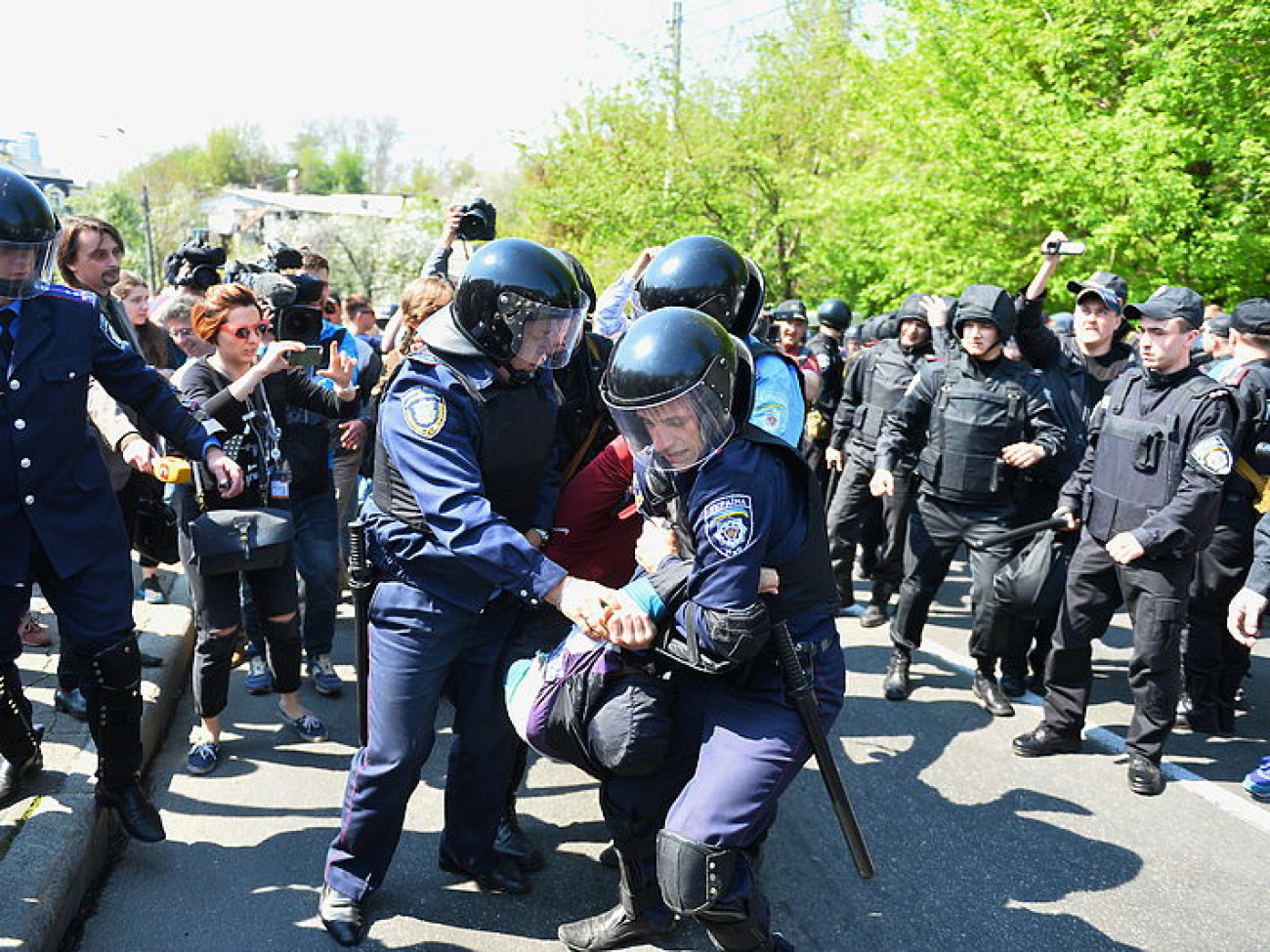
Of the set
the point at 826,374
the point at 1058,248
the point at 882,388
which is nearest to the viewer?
the point at 1058,248

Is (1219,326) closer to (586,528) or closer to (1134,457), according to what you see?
(1134,457)

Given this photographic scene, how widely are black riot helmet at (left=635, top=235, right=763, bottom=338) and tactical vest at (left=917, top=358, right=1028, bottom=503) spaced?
213 centimetres

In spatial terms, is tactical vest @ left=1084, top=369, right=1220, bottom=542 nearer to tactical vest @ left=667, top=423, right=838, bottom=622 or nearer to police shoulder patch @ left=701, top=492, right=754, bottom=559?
tactical vest @ left=667, top=423, right=838, bottom=622

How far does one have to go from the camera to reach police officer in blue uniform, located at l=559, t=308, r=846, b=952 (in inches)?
98.0

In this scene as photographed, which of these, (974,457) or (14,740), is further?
(974,457)

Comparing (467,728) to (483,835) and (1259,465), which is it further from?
(1259,465)

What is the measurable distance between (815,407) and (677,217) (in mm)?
10402

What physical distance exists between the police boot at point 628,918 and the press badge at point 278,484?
219 centimetres

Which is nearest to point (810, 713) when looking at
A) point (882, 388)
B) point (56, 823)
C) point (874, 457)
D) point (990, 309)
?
point (56, 823)

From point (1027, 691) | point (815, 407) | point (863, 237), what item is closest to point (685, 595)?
point (1027, 691)

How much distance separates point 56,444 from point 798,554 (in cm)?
231

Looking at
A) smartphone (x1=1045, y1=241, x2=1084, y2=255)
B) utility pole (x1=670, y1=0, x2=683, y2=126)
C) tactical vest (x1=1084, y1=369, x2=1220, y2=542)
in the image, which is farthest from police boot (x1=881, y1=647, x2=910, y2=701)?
utility pole (x1=670, y1=0, x2=683, y2=126)

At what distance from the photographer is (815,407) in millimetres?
8148

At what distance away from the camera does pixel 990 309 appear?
16.4 ft
